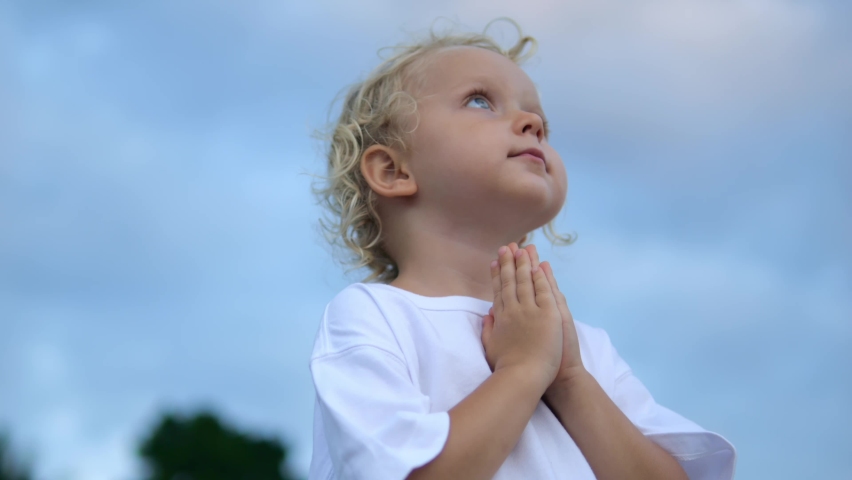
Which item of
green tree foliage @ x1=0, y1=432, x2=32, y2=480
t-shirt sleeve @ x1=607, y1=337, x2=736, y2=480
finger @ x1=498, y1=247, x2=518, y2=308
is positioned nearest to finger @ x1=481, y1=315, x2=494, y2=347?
finger @ x1=498, y1=247, x2=518, y2=308

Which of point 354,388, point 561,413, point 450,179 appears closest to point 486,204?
point 450,179

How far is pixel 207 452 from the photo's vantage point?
118ft

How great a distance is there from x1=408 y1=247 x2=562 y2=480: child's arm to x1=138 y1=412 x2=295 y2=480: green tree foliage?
35024mm

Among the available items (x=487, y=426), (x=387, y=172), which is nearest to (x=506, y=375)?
(x=487, y=426)

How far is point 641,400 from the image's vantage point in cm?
272

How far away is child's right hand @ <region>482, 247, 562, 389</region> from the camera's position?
2260 millimetres

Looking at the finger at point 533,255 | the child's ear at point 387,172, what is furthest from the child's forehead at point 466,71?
the finger at point 533,255

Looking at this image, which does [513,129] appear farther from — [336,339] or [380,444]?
[380,444]

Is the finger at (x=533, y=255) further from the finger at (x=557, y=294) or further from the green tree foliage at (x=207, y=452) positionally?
the green tree foliage at (x=207, y=452)

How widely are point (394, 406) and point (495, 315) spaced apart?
22.5 inches

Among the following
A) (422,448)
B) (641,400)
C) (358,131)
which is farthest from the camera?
(358,131)

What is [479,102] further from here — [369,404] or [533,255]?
[369,404]

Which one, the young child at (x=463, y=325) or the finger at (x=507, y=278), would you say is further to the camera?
the finger at (x=507, y=278)

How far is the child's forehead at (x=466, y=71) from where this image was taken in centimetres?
303
